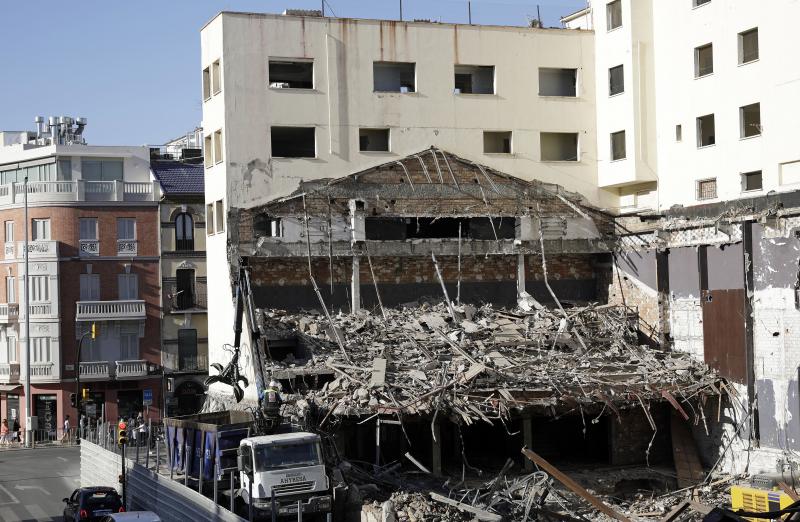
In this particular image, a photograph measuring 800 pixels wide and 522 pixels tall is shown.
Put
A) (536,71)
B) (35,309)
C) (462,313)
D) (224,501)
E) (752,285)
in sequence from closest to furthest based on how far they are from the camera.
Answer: (224,501) → (752,285) → (462,313) → (536,71) → (35,309)

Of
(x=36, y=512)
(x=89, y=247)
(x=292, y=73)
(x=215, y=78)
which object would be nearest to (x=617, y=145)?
(x=292, y=73)

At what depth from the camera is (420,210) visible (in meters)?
39.1

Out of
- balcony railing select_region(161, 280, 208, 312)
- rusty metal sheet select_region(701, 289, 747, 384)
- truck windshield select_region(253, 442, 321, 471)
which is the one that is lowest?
truck windshield select_region(253, 442, 321, 471)

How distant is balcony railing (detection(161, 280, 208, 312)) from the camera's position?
60125mm

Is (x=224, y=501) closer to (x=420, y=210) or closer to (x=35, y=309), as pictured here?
(x=420, y=210)

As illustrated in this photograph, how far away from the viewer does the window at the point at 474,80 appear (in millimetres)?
40625

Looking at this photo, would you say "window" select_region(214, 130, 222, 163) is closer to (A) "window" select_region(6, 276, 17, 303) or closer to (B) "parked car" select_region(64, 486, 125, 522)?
(B) "parked car" select_region(64, 486, 125, 522)

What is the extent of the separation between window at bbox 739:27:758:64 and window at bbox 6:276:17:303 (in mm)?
40685

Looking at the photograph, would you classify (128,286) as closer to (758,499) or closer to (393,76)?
(393,76)

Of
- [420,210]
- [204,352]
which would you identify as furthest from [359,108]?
[204,352]

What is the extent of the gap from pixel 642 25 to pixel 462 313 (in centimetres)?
1167

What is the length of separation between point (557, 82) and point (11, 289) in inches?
1309

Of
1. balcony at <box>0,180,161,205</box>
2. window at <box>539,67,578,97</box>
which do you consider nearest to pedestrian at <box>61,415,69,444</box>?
balcony at <box>0,180,161,205</box>

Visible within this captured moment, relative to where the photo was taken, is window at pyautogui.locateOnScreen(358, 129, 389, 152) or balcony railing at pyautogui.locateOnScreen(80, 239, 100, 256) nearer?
window at pyautogui.locateOnScreen(358, 129, 389, 152)
